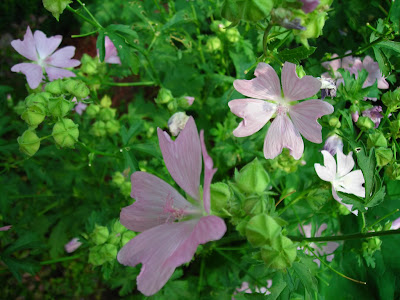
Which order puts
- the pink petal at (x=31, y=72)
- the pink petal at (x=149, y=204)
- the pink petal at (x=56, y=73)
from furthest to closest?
1. the pink petal at (x=56, y=73)
2. the pink petal at (x=31, y=72)
3. the pink petal at (x=149, y=204)

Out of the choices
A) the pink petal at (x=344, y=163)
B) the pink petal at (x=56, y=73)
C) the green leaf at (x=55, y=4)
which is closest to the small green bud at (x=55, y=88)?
the green leaf at (x=55, y=4)

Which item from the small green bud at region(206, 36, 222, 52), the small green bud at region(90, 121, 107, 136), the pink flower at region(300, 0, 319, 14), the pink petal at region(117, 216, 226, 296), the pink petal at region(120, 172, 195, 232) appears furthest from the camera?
the small green bud at region(206, 36, 222, 52)

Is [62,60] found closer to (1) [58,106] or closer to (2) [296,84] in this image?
(1) [58,106]

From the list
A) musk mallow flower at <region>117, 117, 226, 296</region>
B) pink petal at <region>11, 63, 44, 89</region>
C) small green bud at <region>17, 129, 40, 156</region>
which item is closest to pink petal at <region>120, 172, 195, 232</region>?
musk mallow flower at <region>117, 117, 226, 296</region>

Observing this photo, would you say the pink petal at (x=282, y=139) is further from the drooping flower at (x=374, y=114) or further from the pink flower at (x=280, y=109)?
the drooping flower at (x=374, y=114)

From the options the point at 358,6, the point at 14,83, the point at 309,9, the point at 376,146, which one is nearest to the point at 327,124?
the point at 376,146

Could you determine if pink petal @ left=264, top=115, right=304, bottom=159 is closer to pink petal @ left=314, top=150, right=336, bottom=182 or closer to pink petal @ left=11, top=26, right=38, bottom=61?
pink petal @ left=314, top=150, right=336, bottom=182
